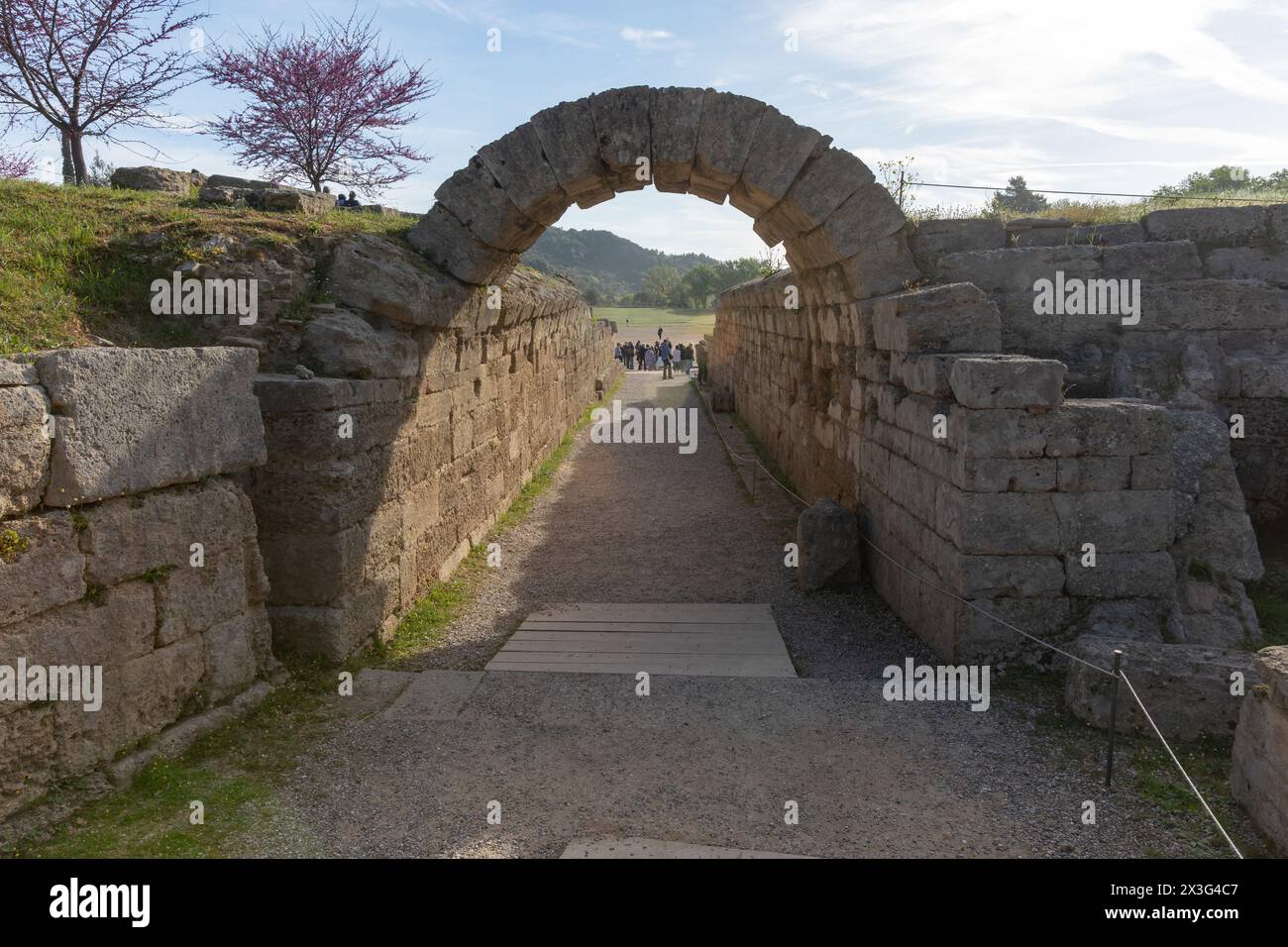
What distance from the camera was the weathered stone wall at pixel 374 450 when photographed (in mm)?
5539

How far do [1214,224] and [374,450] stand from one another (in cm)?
706

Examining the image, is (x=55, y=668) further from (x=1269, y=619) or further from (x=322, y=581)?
(x=1269, y=619)

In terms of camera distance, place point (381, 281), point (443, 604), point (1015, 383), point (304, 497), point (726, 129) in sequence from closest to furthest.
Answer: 1. point (1015, 383)
2. point (304, 497)
3. point (381, 281)
4. point (726, 129)
5. point (443, 604)

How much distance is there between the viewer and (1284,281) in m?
7.05

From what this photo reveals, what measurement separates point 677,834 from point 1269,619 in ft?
15.1

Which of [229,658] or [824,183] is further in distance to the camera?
[824,183]

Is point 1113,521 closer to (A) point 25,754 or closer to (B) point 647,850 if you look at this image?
(B) point 647,850

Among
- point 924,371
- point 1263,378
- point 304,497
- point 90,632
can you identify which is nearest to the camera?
point 90,632

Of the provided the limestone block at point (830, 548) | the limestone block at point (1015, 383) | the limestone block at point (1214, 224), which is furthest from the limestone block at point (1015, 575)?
the limestone block at point (1214, 224)

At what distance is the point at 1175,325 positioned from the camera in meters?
6.77


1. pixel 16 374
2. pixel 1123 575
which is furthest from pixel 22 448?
pixel 1123 575

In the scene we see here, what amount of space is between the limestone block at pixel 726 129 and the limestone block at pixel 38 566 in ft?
16.7
